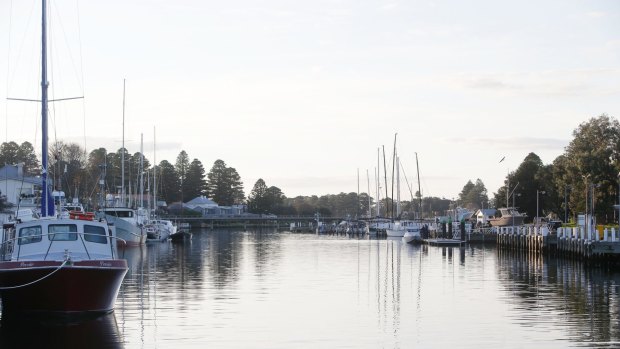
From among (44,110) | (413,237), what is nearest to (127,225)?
(413,237)

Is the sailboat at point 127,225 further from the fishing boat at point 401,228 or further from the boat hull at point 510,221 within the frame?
the boat hull at point 510,221

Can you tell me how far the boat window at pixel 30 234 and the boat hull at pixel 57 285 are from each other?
2.08 m

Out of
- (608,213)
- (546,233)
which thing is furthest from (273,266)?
(608,213)

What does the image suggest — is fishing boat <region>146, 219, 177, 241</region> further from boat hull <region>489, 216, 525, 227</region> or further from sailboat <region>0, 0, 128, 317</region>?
sailboat <region>0, 0, 128, 317</region>

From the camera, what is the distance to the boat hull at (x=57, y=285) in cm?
3372

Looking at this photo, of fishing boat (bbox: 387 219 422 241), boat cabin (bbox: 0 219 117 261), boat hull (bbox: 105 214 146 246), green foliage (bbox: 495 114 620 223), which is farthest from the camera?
Result: fishing boat (bbox: 387 219 422 241)

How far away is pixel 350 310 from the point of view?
1508 inches

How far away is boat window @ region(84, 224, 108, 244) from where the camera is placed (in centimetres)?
3728

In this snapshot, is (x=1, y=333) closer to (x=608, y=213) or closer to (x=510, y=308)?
(x=510, y=308)

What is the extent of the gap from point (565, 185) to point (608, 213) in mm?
7486

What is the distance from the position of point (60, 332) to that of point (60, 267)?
9.14 feet

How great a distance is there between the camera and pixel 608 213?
104 meters

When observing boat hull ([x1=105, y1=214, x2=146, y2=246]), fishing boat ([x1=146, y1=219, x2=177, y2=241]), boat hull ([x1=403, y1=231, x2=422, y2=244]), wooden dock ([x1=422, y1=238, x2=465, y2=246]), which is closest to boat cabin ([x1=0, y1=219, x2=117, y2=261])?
boat hull ([x1=105, y1=214, x2=146, y2=246])

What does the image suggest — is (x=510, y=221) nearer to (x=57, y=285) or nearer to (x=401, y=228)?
(x=401, y=228)
